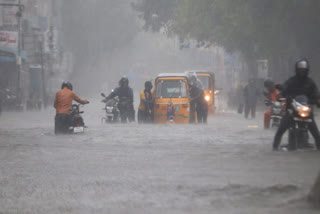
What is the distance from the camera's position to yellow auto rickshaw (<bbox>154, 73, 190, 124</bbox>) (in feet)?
84.1

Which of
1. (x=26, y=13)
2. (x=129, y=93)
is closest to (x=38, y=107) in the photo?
(x=26, y=13)

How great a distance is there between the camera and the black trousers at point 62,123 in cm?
1862

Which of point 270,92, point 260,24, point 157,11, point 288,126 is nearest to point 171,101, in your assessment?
point 270,92

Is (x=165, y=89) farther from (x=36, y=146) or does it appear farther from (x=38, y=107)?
(x=38, y=107)

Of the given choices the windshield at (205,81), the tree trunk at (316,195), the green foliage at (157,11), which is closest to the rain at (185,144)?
Answer: the tree trunk at (316,195)

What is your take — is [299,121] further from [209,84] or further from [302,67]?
[209,84]

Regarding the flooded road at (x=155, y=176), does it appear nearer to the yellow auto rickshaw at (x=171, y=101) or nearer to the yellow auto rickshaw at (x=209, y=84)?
the yellow auto rickshaw at (x=171, y=101)

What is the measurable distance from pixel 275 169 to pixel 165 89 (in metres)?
16.0

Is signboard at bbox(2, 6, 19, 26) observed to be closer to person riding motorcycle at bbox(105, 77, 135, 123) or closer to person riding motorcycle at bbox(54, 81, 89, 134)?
person riding motorcycle at bbox(105, 77, 135, 123)

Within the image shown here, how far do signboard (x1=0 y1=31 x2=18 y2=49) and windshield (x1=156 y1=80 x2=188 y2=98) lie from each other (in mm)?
25169

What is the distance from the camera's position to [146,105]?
25.5 meters

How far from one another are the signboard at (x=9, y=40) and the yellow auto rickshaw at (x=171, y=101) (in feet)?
82.7

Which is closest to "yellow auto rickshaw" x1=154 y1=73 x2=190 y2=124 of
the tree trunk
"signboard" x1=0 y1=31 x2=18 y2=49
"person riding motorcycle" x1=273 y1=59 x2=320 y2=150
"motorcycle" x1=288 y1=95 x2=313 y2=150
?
"motorcycle" x1=288 y1=95 x2=313 y2=150

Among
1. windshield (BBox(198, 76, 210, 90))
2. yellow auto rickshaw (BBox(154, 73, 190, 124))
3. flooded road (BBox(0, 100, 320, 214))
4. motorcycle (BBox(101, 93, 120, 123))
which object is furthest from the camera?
windshield (BBox(198, 76, 210, 90))
